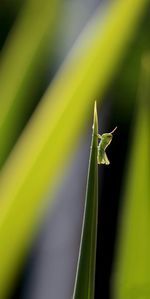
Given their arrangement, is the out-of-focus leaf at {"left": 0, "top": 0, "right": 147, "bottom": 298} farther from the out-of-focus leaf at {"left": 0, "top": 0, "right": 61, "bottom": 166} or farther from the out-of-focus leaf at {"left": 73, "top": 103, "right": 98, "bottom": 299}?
the out-of-focus leaf at {"left": 73, "top": 103, "right": 98, "bottom": 299}

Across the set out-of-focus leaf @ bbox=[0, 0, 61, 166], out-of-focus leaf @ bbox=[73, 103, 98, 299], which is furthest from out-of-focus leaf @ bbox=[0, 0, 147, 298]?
out-of-focus leaf @ bbox=[73, 103, 98, 299]

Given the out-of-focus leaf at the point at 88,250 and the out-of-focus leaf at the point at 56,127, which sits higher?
the out-of-focus leaf at the point at 56,127

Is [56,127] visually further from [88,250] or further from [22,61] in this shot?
[88,250]

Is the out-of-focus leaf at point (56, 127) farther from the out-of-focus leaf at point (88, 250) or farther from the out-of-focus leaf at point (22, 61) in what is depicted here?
the out-of-focus leaf at point (88, 250)

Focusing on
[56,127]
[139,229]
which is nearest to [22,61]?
[56,127]

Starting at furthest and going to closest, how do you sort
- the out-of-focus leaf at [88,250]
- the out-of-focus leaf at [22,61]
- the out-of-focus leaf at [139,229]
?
the out-of-focus leaf at [22,61], the out-of-focus leaf at [139,229], the out-of-focus leaf at [88,250]

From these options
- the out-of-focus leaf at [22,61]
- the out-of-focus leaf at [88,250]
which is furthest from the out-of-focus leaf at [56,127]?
the out-of-focus leaf at [88,250]
